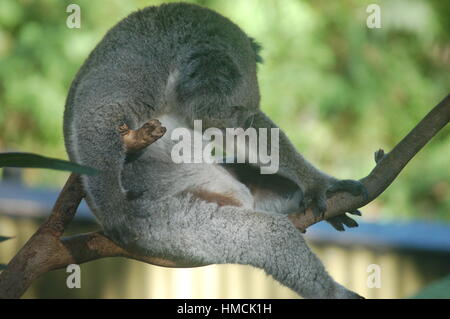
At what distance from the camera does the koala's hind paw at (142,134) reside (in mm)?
1931

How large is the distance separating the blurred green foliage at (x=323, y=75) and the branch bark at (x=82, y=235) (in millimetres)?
3757

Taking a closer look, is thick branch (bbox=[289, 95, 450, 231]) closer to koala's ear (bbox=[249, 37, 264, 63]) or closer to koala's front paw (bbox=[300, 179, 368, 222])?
koala's front paw (bbox=[300, 179, 368, 222])

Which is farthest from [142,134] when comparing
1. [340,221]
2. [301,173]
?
[340,221]

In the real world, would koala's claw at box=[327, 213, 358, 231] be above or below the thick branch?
below

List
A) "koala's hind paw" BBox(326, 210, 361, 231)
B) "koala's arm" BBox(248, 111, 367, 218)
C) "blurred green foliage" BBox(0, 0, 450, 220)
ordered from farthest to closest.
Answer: "blurred green foliage" BBox(0, 0, 450, 220) < "koala's hind paw" BBox(326, 210, 361, 231) < "koala's arm" BBox(248, 111, 367, 218)

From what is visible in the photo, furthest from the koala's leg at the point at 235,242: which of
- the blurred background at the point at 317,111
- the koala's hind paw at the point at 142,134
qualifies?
the blurred background at the point at 317,111

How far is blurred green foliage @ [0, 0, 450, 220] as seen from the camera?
246 inches

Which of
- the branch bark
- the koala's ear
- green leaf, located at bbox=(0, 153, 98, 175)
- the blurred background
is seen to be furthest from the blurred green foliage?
green leaf, located at bbox=(0, 153, 98, 175)

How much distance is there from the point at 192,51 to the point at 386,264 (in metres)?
3.38

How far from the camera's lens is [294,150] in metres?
2.67

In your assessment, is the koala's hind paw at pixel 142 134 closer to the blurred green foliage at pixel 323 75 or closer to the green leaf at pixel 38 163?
the green leaf at pixel 38 163

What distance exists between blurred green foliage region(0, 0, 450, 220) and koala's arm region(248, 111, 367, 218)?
137 inches

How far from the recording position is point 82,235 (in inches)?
90.7
